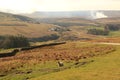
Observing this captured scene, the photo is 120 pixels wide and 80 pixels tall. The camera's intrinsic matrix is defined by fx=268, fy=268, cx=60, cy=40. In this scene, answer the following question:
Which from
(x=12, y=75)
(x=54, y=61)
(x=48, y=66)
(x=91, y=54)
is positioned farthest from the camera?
(x=91, y=54)

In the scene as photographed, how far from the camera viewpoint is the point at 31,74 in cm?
4197

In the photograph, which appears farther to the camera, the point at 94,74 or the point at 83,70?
the point at 83,70

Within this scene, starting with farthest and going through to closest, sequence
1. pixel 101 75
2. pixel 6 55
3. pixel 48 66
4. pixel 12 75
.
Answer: pixel 6 55
pixel 48 66
pixel 12 75
pixel 101 75

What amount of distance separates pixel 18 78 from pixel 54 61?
1071cm

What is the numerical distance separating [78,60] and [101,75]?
1391cm

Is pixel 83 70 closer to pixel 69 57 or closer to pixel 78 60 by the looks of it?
pixel 78 60

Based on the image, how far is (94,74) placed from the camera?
119 feet

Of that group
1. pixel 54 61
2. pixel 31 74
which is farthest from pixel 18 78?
pixel 54 61

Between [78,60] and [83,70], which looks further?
[78,60]

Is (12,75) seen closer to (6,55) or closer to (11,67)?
(11,67)

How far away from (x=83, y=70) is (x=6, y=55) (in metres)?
33.2

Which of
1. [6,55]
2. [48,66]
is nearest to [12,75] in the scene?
[48,66]

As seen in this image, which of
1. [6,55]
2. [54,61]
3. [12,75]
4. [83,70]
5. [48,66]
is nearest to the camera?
[83,70]

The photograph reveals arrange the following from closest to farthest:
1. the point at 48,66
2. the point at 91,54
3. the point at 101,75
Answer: the point at 101,75 → the point at 48,66 → the point at 91,54
